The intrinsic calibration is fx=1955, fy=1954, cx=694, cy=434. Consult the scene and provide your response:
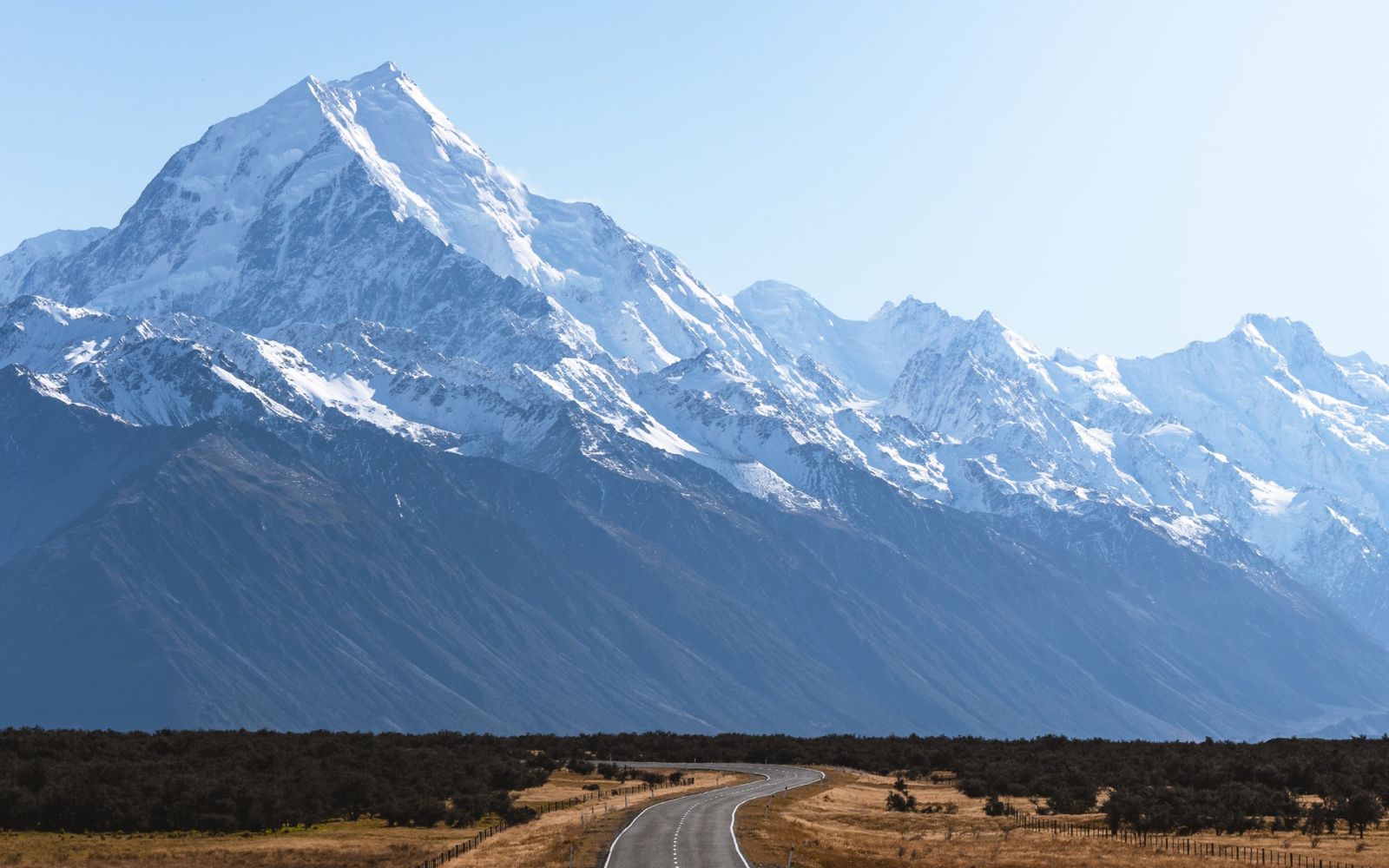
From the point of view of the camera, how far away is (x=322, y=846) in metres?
93.1

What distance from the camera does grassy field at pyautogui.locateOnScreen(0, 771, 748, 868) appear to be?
87.6 metres

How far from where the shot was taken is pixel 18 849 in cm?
9088

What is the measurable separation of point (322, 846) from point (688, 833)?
17.6 meters

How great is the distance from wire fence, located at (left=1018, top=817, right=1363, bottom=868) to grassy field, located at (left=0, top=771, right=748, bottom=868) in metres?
22.9

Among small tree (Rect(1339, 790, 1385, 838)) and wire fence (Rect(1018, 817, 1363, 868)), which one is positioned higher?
small tree (Rect(1339, 790, 1385, 838))

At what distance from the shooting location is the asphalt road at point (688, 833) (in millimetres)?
84312

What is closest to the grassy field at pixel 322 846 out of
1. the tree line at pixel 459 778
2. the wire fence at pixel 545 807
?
the wire fence at pixel 545 807

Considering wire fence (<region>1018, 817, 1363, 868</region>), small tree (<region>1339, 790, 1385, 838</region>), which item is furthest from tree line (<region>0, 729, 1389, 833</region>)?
wire fence (<region>1018, 817, 1363, 868</region>)

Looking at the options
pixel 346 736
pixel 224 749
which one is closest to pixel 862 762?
pixel 346 736

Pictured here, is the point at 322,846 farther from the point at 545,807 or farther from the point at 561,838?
the point at 545,807

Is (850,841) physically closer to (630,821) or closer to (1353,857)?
(630,821)

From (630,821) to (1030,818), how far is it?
22306mm

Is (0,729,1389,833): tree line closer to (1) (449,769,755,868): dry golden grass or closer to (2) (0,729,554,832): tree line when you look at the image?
(2) (0,729,554,832): tree line

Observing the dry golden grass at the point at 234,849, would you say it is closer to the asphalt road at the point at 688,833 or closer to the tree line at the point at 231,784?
the tree line at the point at 231,784
